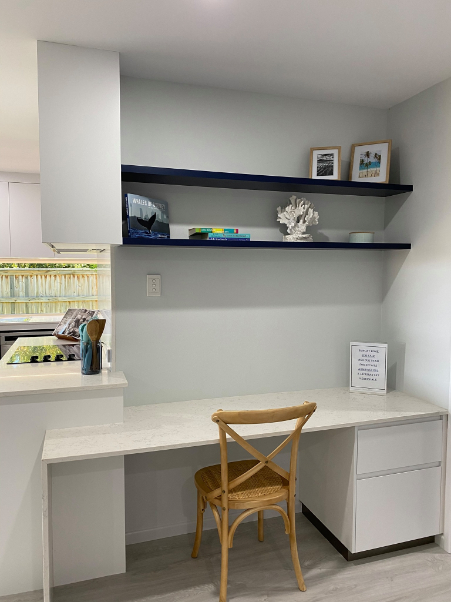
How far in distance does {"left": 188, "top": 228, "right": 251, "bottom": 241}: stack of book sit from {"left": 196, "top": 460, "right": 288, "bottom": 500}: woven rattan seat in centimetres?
116

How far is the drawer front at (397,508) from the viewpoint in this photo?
2383 millimetres

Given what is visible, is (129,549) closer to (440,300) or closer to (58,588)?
(58,588)

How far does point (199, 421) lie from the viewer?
2.27 m

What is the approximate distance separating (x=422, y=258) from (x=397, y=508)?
1.36 meters

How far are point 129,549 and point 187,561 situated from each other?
34 centimetres

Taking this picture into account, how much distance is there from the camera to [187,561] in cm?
241

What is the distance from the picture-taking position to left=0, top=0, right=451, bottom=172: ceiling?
5.79 feet

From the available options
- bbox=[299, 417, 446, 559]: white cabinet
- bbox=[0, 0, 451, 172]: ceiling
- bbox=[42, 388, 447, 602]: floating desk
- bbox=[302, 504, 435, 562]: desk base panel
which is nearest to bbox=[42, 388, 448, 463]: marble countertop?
bbox=[42, 388, 447, 602]: floating desk

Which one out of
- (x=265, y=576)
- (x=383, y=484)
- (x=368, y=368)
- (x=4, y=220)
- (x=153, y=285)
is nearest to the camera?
(x=265, y=576)

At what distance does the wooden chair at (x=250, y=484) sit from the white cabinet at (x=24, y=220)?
3593 mm

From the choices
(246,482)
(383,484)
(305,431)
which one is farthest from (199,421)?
(383,484)

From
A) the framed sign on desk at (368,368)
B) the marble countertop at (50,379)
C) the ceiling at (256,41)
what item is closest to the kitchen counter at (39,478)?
the marble countertop at (50,379)

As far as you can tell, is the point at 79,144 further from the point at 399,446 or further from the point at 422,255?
the point at 399,446

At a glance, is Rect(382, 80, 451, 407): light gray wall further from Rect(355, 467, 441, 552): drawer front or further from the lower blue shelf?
Rect(355, 467, 441, 552): drawer front
